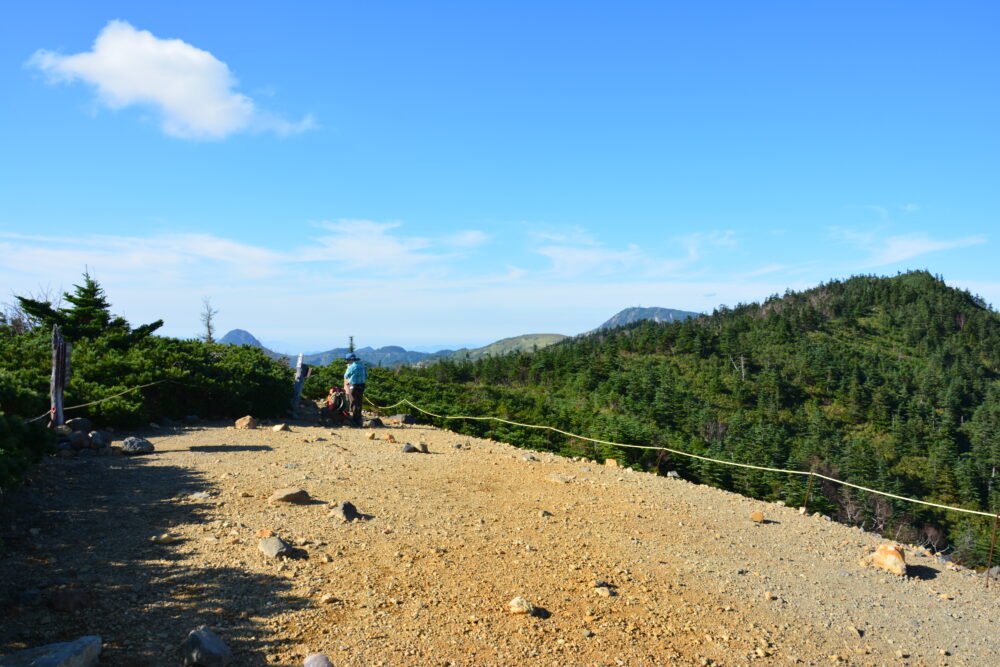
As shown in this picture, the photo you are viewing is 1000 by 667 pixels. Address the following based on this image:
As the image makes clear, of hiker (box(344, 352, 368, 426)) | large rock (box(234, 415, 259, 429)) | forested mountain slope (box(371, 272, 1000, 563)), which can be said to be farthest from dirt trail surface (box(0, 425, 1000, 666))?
forested mountain slope (box(371, 272, 1000, 563))

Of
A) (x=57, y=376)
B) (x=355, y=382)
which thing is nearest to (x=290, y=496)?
(x=57, y=376)

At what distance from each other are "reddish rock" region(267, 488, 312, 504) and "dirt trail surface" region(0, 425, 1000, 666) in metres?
0.10

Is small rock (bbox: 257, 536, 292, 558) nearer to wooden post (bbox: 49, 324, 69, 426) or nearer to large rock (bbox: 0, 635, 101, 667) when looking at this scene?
large rock (bbox: 0, 635, 101, 667)

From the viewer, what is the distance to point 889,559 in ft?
24.0

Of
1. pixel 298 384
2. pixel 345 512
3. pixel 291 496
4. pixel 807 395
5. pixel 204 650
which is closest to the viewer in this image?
pixel 204 650

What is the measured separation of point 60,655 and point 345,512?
352cm

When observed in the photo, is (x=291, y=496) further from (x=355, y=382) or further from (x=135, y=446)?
(x=355, y=382)

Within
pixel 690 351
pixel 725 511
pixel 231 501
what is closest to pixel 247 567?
pixel 231 501

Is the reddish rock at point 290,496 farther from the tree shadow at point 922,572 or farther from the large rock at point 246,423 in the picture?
the tree shadow at point 922,572

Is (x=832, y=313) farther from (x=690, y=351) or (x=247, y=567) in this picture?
(x=247, y=567)

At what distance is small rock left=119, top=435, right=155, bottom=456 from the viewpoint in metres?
9.94

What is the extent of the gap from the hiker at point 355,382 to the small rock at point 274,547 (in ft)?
26.1

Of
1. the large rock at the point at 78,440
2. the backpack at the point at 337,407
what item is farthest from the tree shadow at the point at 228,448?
the backpack at the point at 337,407

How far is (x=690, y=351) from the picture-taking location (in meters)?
95.9
